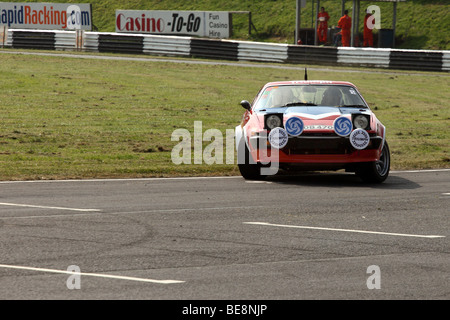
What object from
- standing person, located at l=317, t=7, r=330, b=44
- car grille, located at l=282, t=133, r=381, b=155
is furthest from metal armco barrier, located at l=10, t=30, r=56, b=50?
car grille, located at l=282, t=133, r=381, b=155

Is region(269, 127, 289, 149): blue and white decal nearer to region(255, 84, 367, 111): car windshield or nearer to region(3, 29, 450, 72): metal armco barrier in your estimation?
region(255, 84, 367, 111): car windshield

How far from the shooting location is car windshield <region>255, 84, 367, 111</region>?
39.0 ft

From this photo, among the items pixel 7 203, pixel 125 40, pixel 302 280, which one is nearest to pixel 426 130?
pixel 7 203

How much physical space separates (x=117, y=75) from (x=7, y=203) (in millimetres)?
17402

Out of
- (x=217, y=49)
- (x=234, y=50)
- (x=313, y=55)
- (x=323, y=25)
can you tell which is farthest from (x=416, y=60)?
(x=217, y=49)

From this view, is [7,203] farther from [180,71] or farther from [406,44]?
[406,44]

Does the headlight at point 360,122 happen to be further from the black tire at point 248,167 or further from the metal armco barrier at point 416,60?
the metal armco barrier at point 416,60

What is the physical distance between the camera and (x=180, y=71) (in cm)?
2862

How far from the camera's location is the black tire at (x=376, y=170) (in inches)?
439

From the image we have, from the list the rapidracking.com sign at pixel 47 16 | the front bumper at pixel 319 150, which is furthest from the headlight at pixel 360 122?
the rapidracking.com sign at pixel 47 16

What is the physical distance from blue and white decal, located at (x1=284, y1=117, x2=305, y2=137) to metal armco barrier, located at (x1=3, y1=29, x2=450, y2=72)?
20.9 m

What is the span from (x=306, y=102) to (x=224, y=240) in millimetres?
4944

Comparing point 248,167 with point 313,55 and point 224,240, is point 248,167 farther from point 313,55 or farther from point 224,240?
point 313,55

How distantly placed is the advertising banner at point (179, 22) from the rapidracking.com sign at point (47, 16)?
7.97ft
